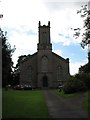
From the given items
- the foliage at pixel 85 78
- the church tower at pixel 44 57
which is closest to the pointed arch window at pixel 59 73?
the church tower at pixel 44 57

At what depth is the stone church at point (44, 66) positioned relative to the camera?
94.8 metres

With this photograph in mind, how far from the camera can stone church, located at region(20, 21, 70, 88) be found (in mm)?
94750

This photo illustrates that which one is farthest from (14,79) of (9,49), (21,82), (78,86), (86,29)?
(86,29)

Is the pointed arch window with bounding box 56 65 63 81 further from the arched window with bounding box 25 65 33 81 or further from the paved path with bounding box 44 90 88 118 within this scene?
the paved path with bounding box 44 90 88 118

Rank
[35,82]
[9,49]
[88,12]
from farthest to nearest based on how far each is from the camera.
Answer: [35,82] < [9,49] < [88,12]

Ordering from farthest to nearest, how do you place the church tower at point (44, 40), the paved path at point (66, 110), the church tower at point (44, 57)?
the church tower at point (44, 40), the church tower at point (44, 57), the paved path at point (66, 110)

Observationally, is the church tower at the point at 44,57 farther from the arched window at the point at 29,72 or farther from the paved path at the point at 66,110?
the paved path at the point at 66,110

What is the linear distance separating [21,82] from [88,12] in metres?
72.1

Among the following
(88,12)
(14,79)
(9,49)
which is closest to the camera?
(88,12)

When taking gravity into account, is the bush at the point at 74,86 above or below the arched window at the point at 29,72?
below

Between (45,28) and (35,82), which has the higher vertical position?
(45,28)

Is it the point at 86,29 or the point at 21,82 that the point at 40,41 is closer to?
the point at 21,82

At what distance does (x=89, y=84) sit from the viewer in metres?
48.0

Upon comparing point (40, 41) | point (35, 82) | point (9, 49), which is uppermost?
point (40, 41)
